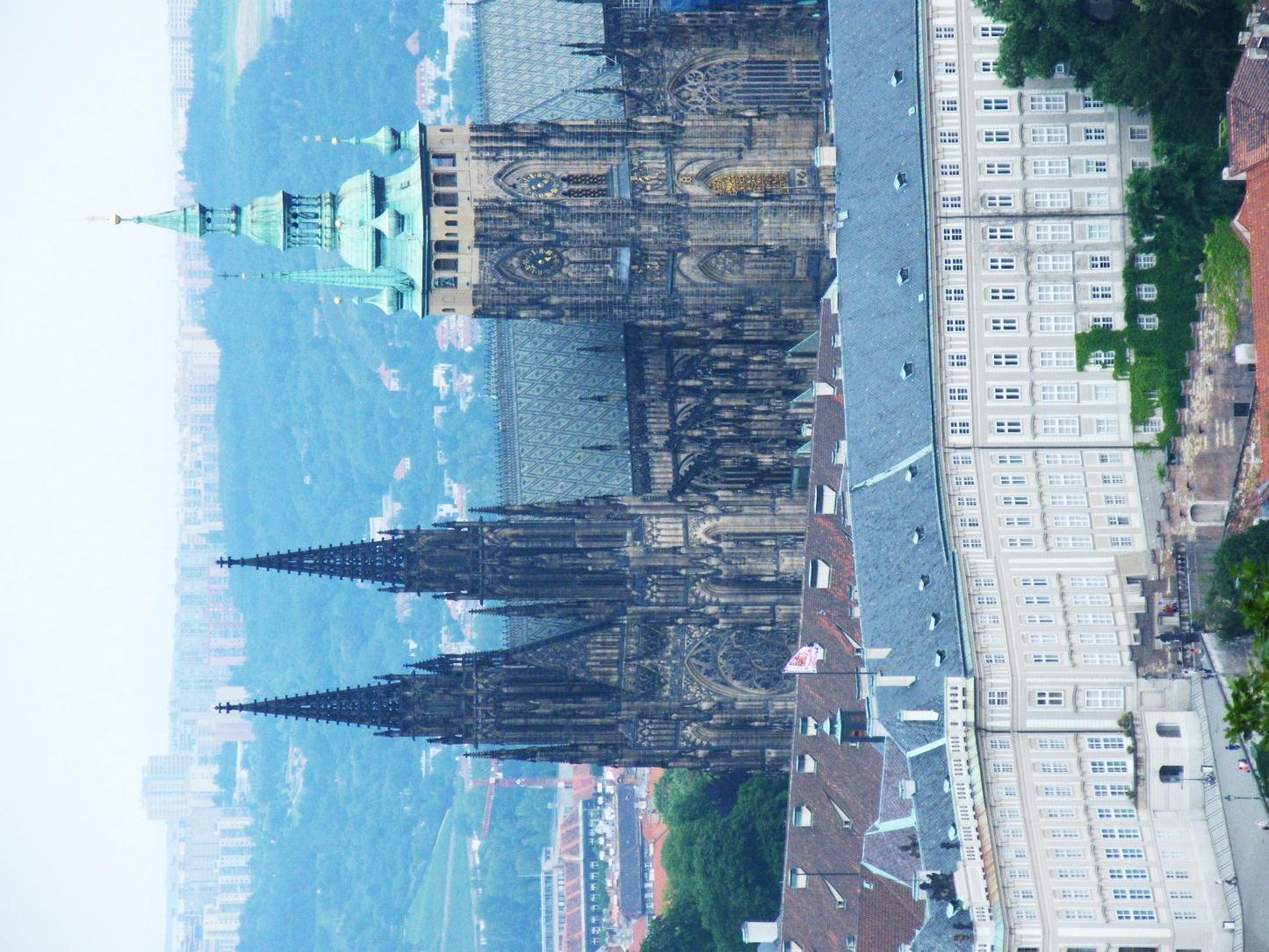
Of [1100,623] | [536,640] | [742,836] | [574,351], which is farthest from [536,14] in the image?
[1100,623]

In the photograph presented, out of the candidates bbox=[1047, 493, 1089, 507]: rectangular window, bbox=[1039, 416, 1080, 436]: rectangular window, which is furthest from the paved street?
bbox=[1039, 416, 1080, 436]: rectangular window

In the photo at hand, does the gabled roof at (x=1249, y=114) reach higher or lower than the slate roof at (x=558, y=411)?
higher

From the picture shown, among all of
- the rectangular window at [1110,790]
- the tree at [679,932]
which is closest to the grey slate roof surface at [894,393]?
the rectangular window at [1110,790]

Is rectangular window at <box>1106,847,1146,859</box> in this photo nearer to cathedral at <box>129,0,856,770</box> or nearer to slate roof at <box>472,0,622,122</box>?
cathedral at <box>129,0,856,770</box>

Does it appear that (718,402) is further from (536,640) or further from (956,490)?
(956,490)

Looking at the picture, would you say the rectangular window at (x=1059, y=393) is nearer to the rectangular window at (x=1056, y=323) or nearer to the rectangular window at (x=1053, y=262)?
the rectangular window at (x=1056, y=323)
